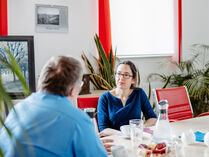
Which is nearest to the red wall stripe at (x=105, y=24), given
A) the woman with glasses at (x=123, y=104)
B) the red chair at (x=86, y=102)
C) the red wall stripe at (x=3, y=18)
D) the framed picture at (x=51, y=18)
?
the framed picture at (x=51, y=18)

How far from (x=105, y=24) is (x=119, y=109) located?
73.1 inches

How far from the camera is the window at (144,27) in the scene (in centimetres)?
445

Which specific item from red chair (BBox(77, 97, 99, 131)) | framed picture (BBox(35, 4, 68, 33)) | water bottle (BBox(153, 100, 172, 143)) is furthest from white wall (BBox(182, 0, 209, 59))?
water bottle (BBox(153, 100, 172, 143))

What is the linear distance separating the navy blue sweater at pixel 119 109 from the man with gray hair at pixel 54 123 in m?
1.25

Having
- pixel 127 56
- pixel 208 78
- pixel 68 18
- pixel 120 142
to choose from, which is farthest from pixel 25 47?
pixel 208 78

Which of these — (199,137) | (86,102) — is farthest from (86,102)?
(199,137)

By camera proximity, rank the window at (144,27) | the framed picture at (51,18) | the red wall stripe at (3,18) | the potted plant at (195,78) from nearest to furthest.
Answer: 1. the red wall stripe at (3,18)
2. the framed picture at (51,18)
3. the potted plant at (195,78)
4. the window at (144,27)

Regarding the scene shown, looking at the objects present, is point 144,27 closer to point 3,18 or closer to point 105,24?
point 105,24

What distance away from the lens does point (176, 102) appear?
280 centimetres

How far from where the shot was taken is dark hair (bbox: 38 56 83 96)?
1.23m

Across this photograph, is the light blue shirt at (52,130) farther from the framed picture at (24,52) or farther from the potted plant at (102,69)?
the potted plant at (102,69)

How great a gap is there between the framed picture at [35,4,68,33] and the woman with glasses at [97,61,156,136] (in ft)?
5.21

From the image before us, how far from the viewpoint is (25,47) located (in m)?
3.33

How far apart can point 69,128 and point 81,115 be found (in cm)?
8
